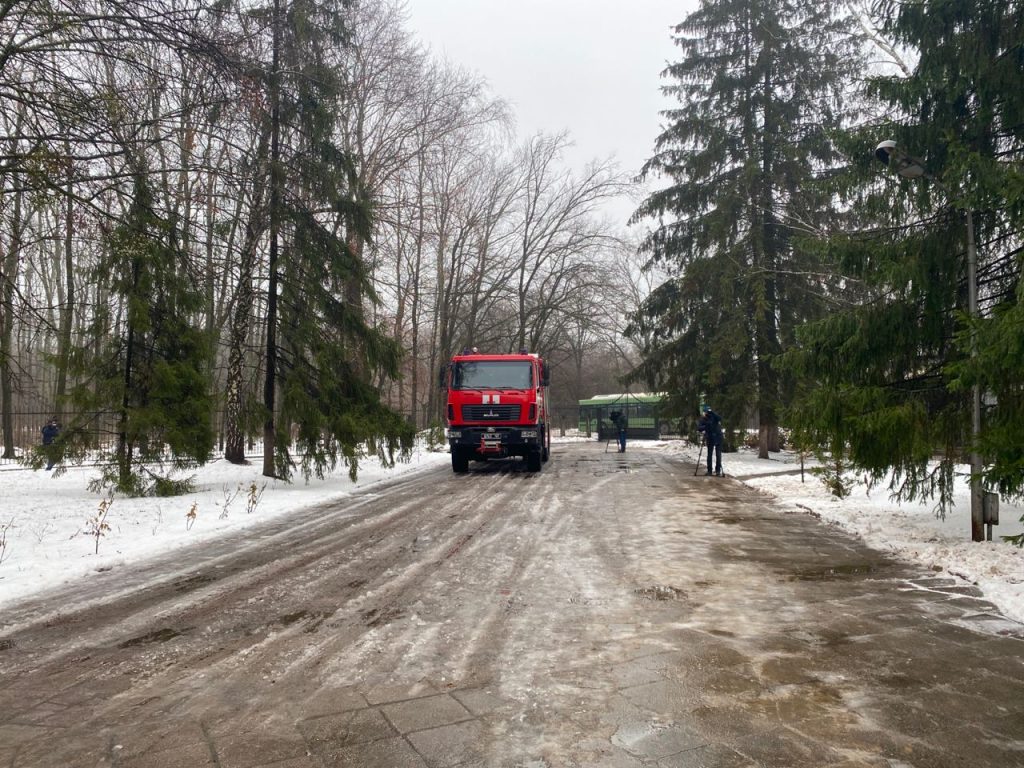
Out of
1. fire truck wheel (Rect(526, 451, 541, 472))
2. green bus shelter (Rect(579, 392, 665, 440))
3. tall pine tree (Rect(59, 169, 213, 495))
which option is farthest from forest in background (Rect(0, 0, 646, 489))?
green bus shelter (Rect(579, 392, 665, 440))

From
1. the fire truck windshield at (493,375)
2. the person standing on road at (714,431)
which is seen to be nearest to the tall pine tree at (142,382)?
the fire truck windshield at (493,375)

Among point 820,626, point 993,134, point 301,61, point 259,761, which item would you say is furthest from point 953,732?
point 301,61

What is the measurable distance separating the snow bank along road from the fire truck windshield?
11009 millimetres

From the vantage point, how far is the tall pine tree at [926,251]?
7.96 meters

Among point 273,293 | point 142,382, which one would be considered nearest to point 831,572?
point 142,382

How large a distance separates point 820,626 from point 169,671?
4.57m

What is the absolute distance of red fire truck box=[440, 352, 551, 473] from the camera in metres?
18.7

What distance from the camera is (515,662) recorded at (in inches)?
171

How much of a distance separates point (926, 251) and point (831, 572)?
4.27 metres

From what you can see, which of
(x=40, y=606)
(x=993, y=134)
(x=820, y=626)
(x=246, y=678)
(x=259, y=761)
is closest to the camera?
(x=259, y=761)

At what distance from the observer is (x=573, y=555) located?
777 cm

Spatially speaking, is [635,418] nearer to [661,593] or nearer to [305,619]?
[661,593]

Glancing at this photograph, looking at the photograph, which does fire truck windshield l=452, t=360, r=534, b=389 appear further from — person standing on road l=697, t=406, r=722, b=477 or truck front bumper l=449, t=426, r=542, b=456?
person standing on road l=697, t=406, r=722, b=477

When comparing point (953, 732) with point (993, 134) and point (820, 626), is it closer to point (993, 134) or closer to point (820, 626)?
point (820, 626)
